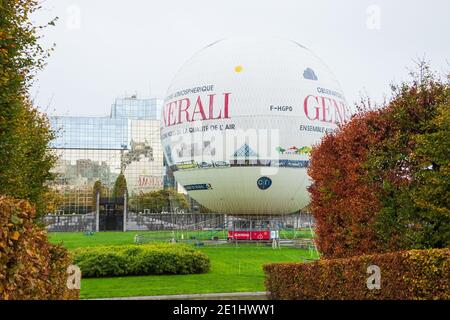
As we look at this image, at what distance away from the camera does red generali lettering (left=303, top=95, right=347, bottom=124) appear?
118ft

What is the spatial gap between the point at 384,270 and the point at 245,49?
2914cm

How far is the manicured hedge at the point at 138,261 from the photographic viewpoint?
2097 centimetres

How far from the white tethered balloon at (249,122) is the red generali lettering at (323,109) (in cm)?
6

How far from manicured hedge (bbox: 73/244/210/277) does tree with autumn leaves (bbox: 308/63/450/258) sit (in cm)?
668

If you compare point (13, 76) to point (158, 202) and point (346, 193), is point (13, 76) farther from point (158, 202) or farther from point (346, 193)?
point (158, 202)

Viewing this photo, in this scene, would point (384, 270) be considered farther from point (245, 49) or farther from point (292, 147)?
point (245, 49)

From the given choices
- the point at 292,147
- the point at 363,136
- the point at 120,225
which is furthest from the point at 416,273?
the point at 120,225

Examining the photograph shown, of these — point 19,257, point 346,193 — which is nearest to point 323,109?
point 346,193

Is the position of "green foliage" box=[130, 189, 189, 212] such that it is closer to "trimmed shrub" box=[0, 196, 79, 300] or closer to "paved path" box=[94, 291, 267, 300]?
"paved path" box=[94, 291, 267, 300]

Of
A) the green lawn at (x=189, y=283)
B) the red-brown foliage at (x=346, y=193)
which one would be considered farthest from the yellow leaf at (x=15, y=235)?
the green lawn at (x=189, y=283)

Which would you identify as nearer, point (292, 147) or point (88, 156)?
point (292, 147)
